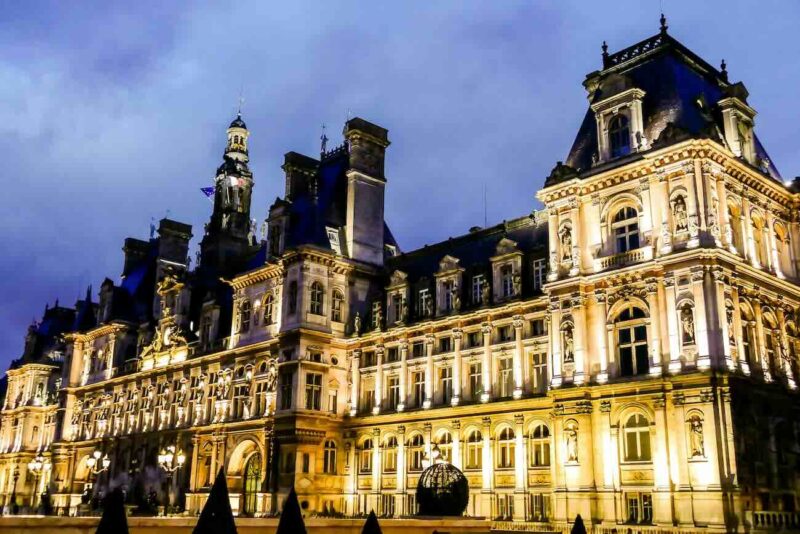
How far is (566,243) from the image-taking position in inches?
1603

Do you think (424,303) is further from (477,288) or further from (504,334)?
(504,334)

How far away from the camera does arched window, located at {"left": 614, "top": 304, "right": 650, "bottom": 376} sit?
36875mm

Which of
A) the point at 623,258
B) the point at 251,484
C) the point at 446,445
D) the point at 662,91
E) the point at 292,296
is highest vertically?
the point at 662,91

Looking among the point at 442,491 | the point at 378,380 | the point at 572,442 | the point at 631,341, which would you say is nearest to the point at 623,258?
the point at 631,341

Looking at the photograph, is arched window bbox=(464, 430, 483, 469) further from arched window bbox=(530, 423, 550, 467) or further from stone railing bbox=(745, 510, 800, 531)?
stone railing bbox=(745, 510, 800, 531)

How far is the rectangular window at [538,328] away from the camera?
42.9 m

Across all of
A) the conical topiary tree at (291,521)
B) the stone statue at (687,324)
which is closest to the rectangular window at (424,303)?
the stone statue at (687,324)

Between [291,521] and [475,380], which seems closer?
[291,521]

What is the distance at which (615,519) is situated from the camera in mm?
35125

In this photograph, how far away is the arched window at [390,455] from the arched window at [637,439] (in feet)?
54.4

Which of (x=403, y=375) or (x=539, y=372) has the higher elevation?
(x=403, y=375)

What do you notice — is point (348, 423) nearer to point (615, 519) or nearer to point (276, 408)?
point (276, 408)

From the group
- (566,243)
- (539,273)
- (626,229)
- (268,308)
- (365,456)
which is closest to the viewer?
(626,229)

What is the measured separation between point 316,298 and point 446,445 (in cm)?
1347
